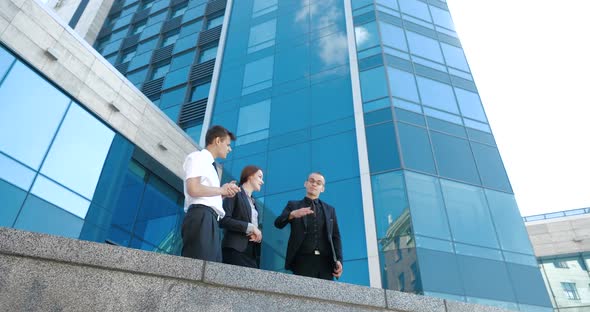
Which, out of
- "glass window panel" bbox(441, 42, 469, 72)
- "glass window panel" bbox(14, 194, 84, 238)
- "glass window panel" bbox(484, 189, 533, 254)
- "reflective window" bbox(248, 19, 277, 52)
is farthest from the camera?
"reflective window" bbox(248, 19, 277, 52)

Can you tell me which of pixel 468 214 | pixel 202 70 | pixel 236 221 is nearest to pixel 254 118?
pixel 202 70

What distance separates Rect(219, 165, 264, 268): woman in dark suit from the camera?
4098 millimetres

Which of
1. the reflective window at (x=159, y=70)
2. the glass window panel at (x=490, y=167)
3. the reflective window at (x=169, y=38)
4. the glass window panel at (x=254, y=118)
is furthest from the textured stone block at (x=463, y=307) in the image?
the reflective window at (x=169, y=38)

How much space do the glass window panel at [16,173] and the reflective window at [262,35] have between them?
11.8 m

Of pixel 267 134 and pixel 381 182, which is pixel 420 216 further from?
pixel 267 134

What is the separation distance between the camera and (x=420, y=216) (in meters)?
12.2

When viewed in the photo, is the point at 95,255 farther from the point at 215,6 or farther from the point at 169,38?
the point at 169,38

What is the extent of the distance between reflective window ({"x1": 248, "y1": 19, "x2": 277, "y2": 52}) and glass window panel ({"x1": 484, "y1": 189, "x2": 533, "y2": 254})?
11.1 meters

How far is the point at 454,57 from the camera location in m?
17.7

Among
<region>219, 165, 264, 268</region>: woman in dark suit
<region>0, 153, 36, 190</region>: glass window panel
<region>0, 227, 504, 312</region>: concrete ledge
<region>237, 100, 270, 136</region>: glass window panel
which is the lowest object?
<region>0, 227, 504, 312</region>: concrete ledge

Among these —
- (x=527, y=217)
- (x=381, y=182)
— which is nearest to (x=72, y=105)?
(x=381, y=182)

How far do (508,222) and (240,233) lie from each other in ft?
37.5

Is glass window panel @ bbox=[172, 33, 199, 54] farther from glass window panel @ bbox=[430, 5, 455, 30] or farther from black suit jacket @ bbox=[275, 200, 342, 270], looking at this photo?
black suit jacket @ bbox=[275, 200, 342, 270]

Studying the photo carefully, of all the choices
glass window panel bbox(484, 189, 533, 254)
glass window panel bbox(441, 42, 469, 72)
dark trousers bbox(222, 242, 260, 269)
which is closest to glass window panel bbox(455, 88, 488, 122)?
glass window panel bbox(441, 42, 469, 72)
